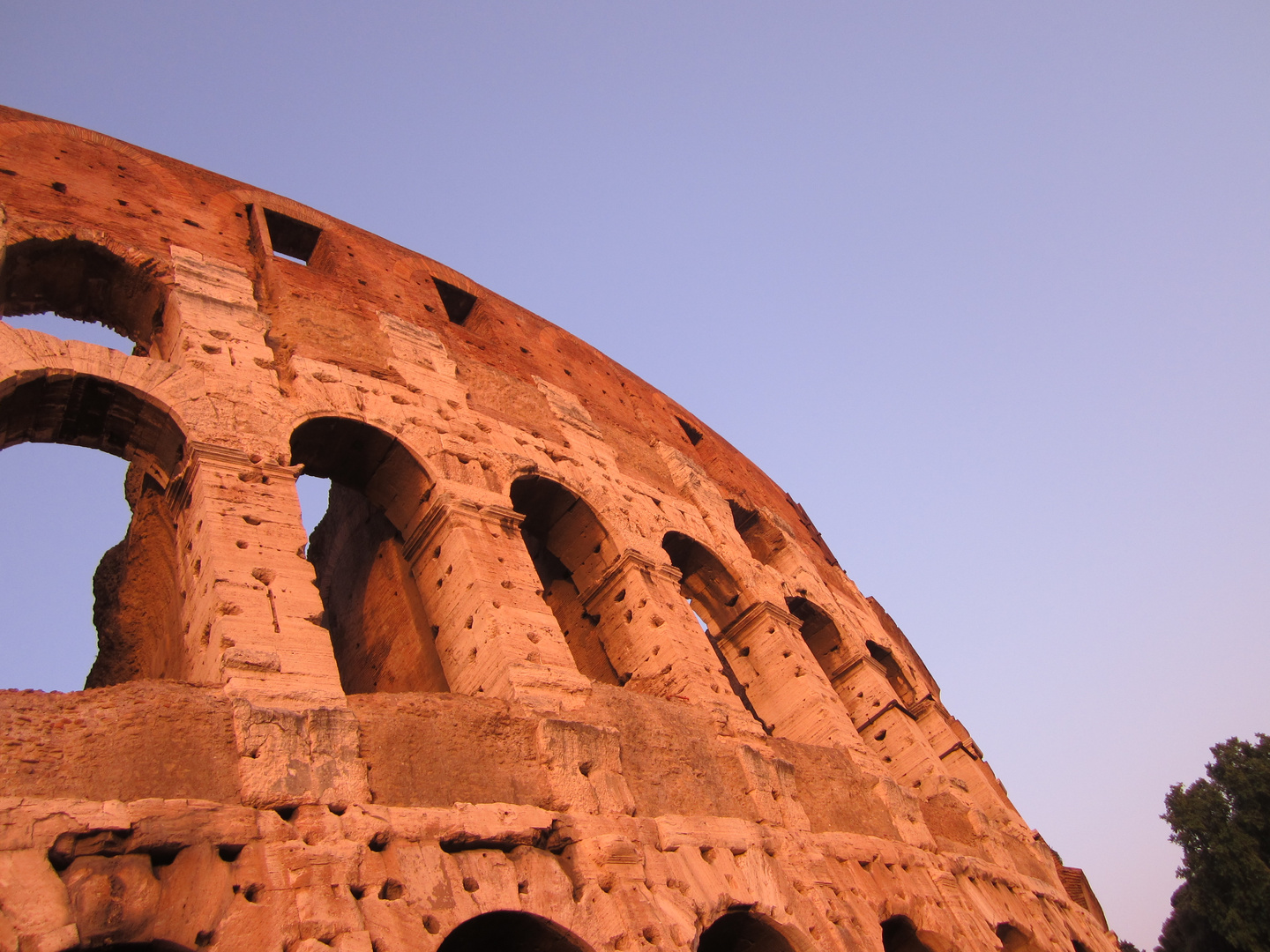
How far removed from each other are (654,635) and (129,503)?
4616 millimetres

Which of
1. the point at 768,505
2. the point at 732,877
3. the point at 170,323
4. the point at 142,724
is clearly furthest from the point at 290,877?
the point at 768,505

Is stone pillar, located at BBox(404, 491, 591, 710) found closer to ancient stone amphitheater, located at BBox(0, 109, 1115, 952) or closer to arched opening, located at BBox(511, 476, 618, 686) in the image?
ancient stone amphitheater, located at BBox(0, 109, 1115, 952)

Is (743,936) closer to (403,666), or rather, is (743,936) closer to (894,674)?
(403,666)

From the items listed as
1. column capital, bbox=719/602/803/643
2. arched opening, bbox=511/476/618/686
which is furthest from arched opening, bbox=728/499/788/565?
arched opening, bbox=511/476/618/686

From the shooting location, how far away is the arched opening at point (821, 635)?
10984 mm

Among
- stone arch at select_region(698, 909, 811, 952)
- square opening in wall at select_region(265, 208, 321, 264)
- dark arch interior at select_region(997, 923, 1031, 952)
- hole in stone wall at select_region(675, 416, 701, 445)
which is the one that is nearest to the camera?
stone arch at select_region(698, 909, 811, 952)

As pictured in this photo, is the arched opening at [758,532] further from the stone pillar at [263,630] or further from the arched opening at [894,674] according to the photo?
the stone pillar at [263,630]

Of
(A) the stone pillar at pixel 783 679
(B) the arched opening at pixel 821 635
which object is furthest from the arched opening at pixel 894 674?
(A) the stone pillar at pixel 783 679

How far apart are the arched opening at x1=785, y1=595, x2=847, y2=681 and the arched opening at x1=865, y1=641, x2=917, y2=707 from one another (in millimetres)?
1020

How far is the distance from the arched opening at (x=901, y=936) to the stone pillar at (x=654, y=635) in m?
1.98

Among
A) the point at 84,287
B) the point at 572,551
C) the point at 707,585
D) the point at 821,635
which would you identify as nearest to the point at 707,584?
the point at 707,585

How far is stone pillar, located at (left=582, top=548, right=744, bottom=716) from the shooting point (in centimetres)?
731

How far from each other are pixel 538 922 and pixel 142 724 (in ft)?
6.92

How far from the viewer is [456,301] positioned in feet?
36.4
